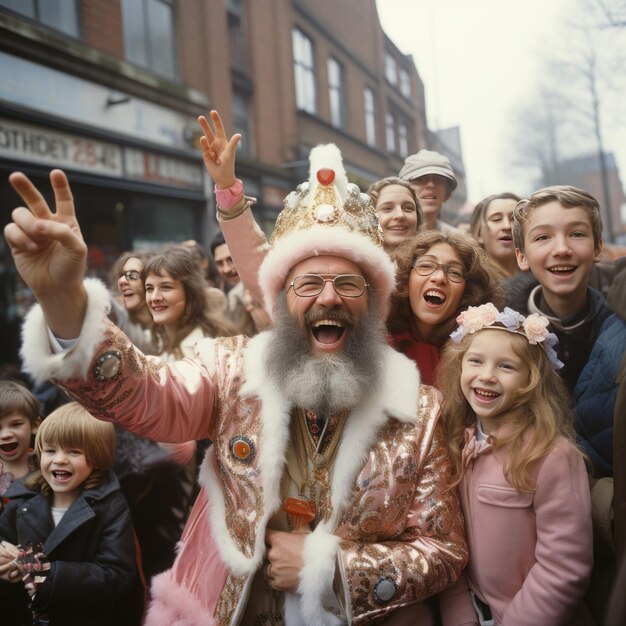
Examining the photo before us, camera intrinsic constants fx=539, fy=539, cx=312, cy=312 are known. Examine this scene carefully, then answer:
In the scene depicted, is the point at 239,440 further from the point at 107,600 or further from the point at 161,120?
the point at 161,120

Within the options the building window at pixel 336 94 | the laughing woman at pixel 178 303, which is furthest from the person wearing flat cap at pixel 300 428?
the building window at pixel 336 94

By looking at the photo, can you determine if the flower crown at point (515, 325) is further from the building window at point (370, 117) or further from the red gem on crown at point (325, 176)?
the building window at point (370, 117)

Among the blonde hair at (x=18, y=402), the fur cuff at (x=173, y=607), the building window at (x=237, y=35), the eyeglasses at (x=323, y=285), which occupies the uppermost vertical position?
the building window at (x=237, y=35)

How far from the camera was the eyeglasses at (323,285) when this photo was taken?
1854 mm

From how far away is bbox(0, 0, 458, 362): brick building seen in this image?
4.78 metres

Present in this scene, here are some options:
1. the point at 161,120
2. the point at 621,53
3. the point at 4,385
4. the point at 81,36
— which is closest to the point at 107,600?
the point at 4,385

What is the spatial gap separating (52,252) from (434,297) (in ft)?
4.89

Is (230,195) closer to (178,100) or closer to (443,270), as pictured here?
(443,270)

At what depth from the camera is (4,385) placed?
8.07ft

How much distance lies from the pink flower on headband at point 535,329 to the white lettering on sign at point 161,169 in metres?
5.59

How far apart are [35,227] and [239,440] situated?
90 cm

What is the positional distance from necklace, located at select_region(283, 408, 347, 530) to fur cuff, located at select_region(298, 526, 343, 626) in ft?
0.37

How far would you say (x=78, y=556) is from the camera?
2.07 m

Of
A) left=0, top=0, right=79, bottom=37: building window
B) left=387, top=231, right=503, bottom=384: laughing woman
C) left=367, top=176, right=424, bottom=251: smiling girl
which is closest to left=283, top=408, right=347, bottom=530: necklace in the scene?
left=387, top=231, right=503, bottom=384: laughing woman
